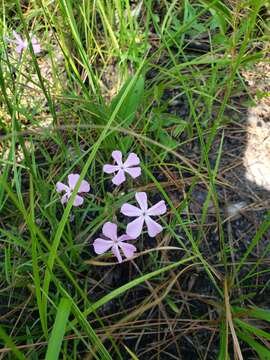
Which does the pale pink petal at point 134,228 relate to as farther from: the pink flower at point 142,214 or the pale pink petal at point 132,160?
the pale pink petal at point 132,160

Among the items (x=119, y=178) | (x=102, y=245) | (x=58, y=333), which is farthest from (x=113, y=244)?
(x=58, y=333)

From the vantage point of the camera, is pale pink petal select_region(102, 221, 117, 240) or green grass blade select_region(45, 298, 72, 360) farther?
pale pink petal select_region(102, 221, 117, 240)

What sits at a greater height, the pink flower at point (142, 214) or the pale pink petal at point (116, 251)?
the pink flower at point (142, 214)

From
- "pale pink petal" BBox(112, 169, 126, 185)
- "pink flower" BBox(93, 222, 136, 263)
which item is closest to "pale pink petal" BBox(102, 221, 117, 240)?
"pink flower" BBox(93, 222, 136, 263)

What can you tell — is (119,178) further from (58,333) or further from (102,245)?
(58,333)

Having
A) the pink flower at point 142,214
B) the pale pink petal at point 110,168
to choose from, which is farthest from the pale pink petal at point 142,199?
the pale pink petal at point 110,168

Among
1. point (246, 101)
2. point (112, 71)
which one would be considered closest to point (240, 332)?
point (246, 101)

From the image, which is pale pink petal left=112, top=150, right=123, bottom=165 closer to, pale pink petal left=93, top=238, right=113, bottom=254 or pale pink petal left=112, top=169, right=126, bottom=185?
pale pink petal left=112, top=169, right=126, bottom=185
